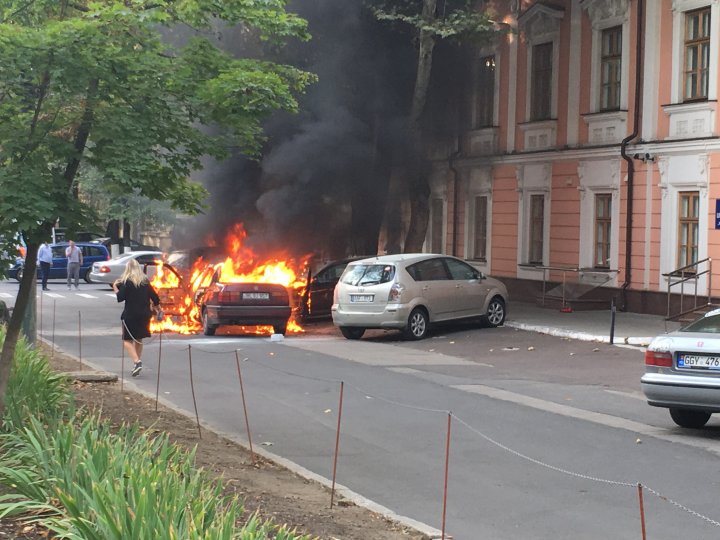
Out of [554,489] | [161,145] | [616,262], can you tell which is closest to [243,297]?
[616,262]

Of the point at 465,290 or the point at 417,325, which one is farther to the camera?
the point at 465,290

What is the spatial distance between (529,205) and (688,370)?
19.0 m

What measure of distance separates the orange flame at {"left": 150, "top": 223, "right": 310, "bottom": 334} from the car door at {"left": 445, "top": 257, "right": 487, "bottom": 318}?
3405mm

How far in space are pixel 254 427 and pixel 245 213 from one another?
19.8 m

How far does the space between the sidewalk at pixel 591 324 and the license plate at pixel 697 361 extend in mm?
8454

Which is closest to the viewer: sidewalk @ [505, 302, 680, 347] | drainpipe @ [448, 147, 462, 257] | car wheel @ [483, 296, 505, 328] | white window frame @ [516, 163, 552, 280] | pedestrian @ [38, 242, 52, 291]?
sidewalk @ [505, 302, 680, 347]

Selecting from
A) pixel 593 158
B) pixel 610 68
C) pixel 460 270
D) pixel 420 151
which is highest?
pixel 610 68

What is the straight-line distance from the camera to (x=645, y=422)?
1214 cm

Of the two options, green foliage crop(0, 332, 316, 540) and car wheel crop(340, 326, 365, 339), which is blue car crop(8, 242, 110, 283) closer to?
car wheel crop(340, 326, 365, 339)

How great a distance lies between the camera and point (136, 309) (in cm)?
1588

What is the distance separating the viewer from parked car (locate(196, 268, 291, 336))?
2127 cm

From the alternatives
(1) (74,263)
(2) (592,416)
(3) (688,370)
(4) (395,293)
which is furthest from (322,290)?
(1) (74,263)

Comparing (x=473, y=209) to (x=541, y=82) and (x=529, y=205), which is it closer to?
(x=529, y=205)

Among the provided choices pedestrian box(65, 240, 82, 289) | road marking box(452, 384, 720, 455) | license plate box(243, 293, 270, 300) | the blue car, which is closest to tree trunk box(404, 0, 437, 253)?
license plate box(243, 293, 270, 300)
